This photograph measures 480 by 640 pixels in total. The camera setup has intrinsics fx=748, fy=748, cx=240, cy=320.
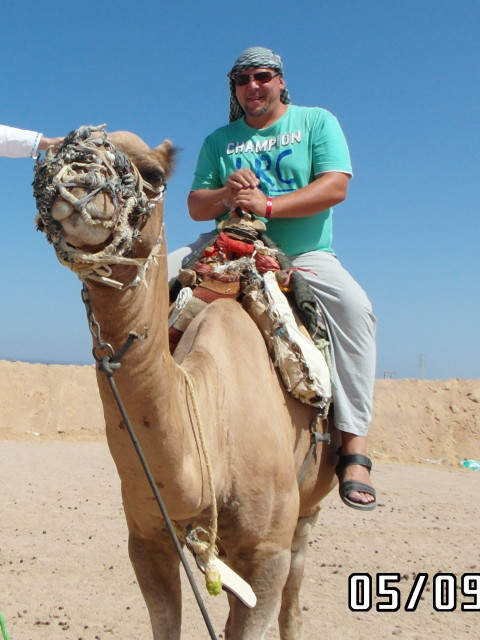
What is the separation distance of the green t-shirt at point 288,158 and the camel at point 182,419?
989mm

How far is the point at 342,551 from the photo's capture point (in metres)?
8.52

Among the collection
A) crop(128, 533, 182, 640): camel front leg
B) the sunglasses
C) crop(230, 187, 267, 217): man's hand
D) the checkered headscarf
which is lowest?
crop(128, 533, 182, 640): camel front leg

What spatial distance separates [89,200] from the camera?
2191 millimetres

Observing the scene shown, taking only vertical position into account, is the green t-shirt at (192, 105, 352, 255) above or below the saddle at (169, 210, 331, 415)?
above

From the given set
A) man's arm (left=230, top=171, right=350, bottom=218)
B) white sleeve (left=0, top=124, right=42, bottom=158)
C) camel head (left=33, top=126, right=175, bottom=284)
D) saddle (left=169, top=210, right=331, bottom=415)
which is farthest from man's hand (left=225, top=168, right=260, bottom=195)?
camel head (left=33, top=126, right=175, bottom=284)

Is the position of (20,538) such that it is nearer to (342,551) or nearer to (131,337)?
(342,551)

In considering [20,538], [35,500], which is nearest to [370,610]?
[20,538]

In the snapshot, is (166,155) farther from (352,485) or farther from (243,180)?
(352,485)

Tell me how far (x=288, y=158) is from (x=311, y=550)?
5.22 m

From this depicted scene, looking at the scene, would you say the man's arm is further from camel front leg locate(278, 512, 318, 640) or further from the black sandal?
camel front leg locate(278, 512, 318, 640)

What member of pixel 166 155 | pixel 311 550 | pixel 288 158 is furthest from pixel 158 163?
pixel 311 550

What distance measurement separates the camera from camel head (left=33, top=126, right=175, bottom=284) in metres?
2.19
